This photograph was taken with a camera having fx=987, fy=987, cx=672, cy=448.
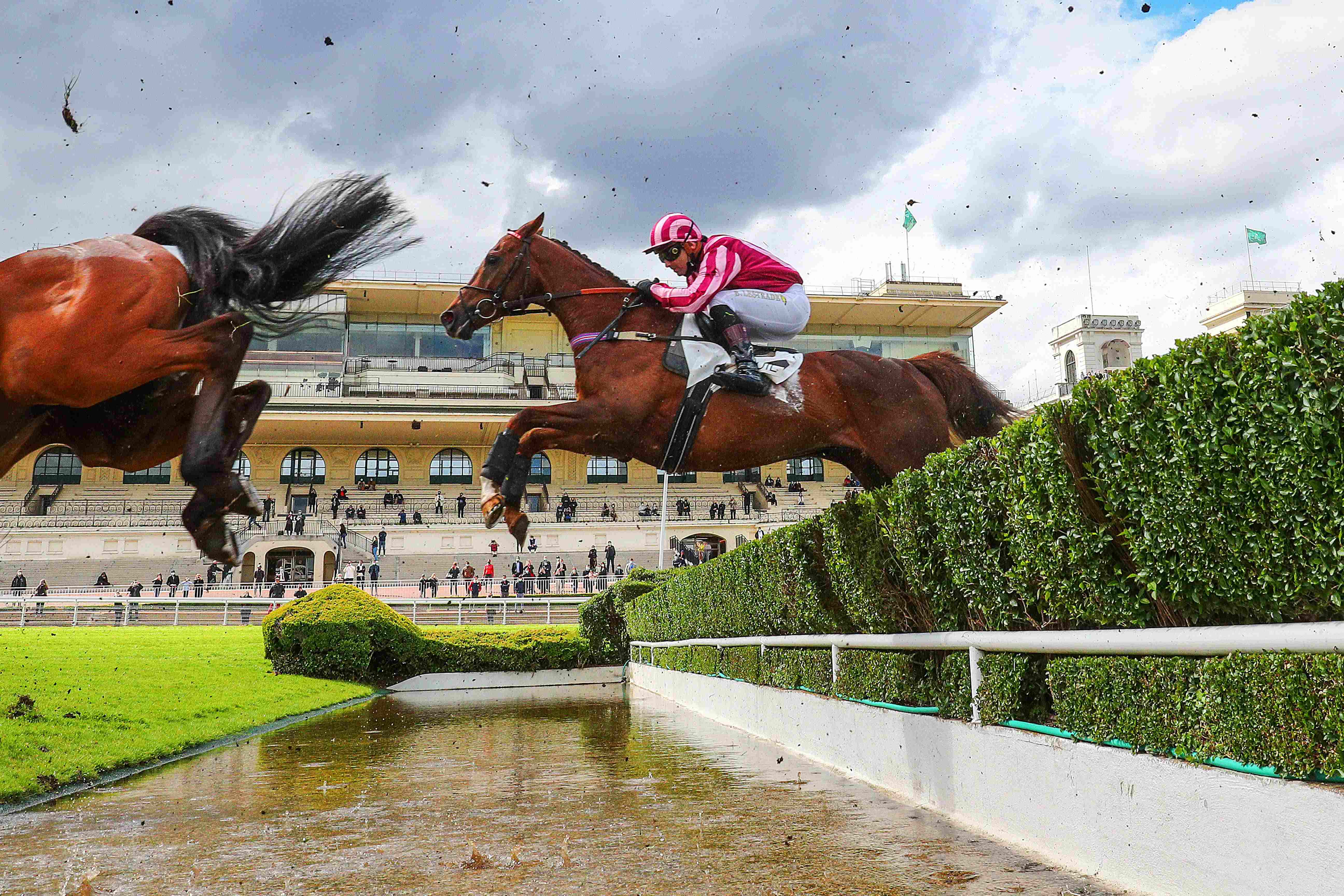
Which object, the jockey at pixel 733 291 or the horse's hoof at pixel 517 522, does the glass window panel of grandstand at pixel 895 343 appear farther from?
the horse's hoof at pixel 517 522

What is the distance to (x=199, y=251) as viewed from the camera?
5.11m

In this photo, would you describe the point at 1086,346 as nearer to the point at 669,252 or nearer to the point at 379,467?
the point at 379,467

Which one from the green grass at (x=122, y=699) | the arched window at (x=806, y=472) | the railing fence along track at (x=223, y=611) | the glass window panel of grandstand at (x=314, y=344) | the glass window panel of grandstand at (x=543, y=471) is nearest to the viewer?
the green grass at (x=122, y=699)

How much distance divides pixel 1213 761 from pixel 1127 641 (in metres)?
0.56

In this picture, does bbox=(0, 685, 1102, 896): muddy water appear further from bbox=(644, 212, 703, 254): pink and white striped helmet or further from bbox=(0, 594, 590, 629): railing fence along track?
bbox=(0, 594, 590, 629): railing fence along track

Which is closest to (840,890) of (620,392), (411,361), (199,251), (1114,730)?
(1114,730)

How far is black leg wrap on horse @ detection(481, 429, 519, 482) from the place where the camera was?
4.96 m

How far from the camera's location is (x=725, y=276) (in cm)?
562

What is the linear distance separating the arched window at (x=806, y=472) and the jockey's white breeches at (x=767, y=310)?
145 ft

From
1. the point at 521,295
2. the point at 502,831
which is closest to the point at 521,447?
the point at 521,295

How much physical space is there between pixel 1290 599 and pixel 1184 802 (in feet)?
2.64

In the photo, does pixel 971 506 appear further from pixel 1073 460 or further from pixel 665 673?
pixel 665 673

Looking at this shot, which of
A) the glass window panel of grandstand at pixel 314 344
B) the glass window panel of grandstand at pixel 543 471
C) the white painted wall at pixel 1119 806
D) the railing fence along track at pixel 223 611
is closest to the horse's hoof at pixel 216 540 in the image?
the white painted wall at pixel 1119 806

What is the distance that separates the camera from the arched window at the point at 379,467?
1953 inches
